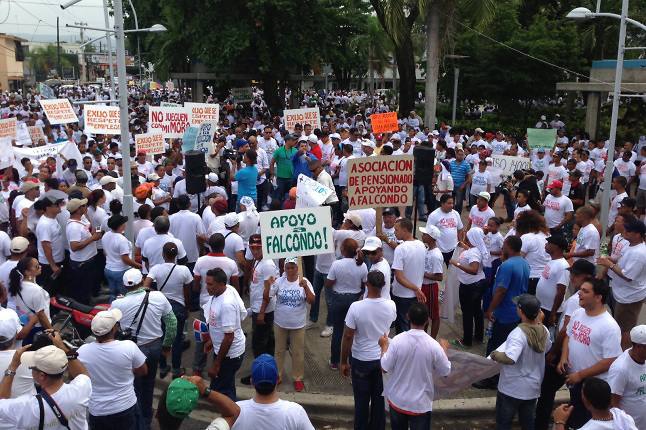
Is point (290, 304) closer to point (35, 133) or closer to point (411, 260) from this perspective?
point (411, 260)

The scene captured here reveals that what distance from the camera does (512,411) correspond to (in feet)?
17.9

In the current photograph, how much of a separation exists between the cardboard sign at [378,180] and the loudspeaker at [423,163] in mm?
1761

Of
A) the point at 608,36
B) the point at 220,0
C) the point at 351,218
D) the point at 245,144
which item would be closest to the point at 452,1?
the point at 220,0

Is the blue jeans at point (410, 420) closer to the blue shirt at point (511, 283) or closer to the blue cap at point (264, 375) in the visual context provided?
the blue cap at point (264, 375)

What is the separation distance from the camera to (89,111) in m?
14.1

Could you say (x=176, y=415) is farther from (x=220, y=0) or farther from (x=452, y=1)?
(x=220, y=0)

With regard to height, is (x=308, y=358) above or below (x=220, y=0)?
below

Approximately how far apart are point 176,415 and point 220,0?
77.5 ft

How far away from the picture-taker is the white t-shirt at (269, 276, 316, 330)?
680 cm

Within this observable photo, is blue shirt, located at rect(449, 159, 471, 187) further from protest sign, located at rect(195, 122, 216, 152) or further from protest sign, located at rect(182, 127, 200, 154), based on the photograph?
protest sign, located at rect(182, 127, 200, 154)

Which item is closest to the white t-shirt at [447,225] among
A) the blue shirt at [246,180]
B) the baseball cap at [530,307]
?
the baseball cap at [530,307]

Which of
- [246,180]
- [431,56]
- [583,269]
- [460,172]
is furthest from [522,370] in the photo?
[431,56]

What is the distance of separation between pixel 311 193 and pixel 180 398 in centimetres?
512

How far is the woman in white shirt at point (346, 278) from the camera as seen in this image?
23.4 feet
